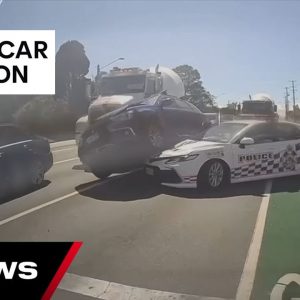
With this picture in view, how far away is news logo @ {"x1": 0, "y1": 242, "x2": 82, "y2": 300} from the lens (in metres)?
3.43

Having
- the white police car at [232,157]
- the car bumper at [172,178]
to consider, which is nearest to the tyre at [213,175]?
the white police car at [232,157]

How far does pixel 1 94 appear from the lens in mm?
4555

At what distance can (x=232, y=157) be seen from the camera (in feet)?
23.5

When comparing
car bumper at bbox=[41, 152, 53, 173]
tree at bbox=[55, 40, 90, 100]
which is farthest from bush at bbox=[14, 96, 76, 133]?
car bumper at bbox=[41, 152, 53, 173]

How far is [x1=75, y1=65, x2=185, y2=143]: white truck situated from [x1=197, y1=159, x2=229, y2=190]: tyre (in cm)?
223

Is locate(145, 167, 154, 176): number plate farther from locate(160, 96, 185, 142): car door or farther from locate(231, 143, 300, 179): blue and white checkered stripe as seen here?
locate(231, 143, 300, 179): blue and white checkered stripe

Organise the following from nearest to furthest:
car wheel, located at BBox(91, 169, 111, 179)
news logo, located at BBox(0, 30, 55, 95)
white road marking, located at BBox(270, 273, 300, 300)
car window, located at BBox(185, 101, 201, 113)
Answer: white road marking, located at BBox(270, 273, 300, 300)
news logo, located at BBox(0, 30, 55, 95)
car wheel, located at BBox(91, 169, 111, 179)
car window, located at BBox(185, 101, 201, 113)

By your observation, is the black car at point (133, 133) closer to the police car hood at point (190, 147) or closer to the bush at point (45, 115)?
the police car hood at point (190, 147)

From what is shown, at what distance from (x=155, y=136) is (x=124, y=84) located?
8.03ft

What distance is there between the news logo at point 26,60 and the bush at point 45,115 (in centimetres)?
32

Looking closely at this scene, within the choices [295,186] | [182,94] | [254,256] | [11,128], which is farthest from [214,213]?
[182,94]

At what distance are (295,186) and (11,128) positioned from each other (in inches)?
190

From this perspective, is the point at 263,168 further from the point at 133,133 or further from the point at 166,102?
the point at 133,133

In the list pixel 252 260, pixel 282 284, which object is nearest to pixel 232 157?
pixel 252 260
